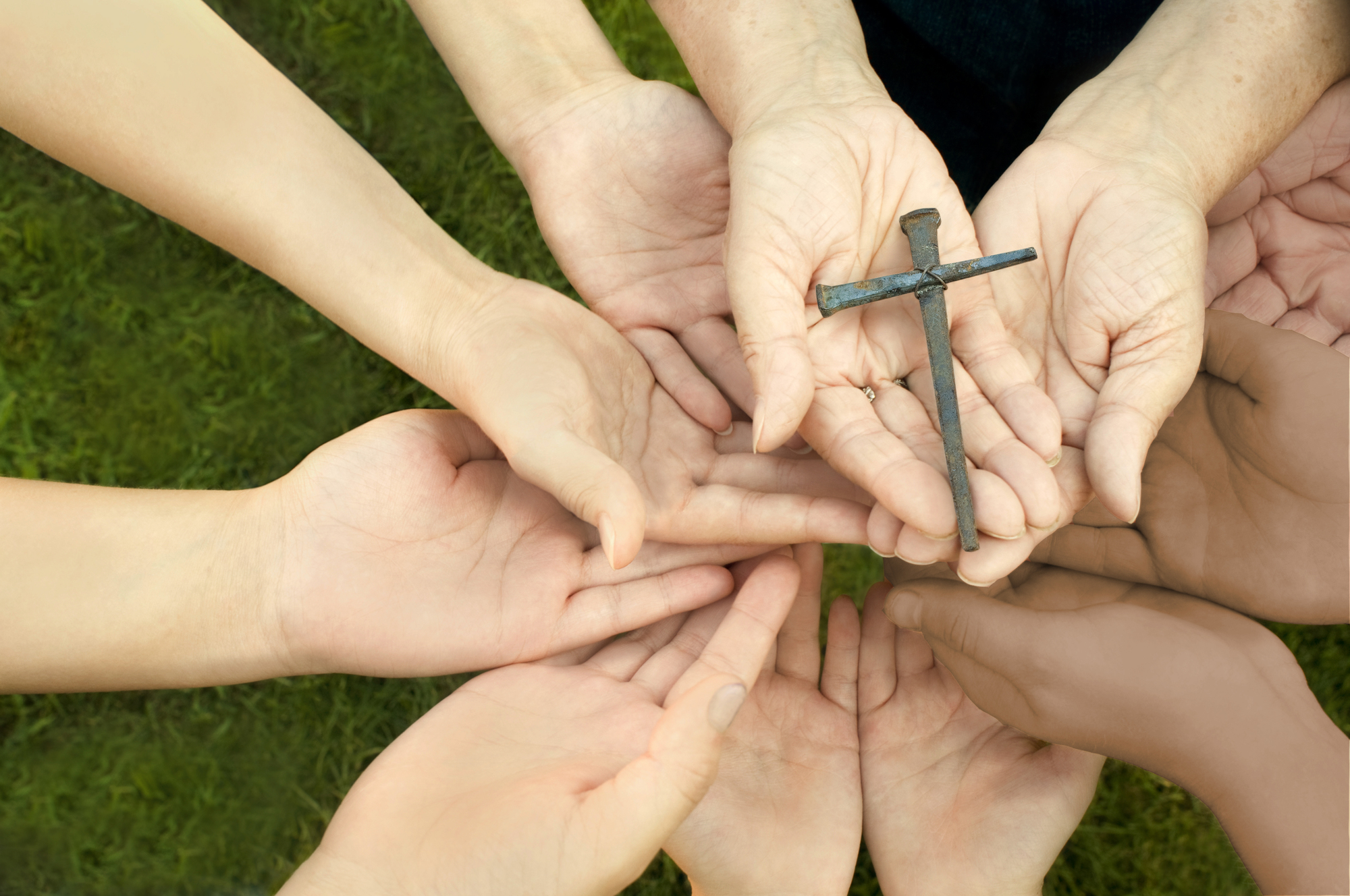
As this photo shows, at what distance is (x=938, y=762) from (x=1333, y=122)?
232 cm

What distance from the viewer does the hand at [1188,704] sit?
7.04ft

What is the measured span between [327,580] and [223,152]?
128 centimetres

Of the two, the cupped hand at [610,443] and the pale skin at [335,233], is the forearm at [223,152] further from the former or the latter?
the cupped hand at [610,443]

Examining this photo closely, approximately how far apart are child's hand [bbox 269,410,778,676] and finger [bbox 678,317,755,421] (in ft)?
1.61

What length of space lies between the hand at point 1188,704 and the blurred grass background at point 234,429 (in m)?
1.67

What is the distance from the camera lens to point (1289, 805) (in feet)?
7.04

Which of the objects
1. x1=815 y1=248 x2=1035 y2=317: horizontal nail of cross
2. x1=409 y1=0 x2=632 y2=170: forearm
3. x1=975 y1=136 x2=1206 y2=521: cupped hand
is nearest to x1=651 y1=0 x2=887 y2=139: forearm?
x1=409 y1=0 x2=632 y2=170: forearm

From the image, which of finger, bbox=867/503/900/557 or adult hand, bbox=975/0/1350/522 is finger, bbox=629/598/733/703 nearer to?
finger, bbox=867/503/900/557

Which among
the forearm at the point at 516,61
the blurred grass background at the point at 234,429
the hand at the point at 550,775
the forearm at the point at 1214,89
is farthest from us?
the blurred grass background at the point at 234,429

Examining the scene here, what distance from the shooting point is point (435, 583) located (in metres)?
2.48

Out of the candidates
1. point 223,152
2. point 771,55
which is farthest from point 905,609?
point 223,152

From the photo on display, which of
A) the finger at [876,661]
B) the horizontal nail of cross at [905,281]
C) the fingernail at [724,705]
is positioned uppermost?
the horizontal nail of cross at [905,281]

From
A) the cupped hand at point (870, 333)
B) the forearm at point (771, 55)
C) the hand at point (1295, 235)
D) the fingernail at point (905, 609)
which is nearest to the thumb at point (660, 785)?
the cupped hand at point (870, 333)

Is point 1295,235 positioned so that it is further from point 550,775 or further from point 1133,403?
point 550,775
